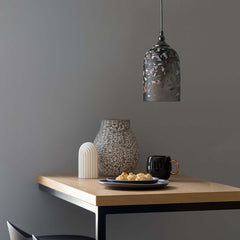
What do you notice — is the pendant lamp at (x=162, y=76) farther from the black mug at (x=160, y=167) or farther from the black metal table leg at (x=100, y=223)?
the black metal table leg at (x=100, y=223)

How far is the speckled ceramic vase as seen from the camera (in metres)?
2.58

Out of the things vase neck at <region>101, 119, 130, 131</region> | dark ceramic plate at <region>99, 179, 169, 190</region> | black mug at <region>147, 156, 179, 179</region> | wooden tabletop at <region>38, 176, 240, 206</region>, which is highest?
vase neck at <region>101, 119, 130, 131</region>

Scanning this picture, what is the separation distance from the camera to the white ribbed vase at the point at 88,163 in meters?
2.51

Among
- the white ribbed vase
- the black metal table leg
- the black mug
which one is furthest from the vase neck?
the black metal table leg

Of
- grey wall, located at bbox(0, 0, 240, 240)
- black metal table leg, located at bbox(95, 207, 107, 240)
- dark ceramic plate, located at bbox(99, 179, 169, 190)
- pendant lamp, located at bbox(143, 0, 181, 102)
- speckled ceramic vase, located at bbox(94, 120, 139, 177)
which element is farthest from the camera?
grey wall, located at bbox(0, 0, 240, 240)

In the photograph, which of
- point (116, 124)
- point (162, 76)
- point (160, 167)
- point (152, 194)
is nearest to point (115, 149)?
point (116, 124)

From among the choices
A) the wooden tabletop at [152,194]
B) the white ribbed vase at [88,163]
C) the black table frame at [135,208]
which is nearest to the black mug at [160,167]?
the wooden tabletop at [152,194]

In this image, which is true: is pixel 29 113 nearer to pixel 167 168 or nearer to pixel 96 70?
pixel 96 70

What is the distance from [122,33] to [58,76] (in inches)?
17.5

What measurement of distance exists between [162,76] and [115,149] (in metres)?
0.52

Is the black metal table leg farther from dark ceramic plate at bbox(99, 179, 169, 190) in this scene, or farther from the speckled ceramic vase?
the speckled ceramic vase

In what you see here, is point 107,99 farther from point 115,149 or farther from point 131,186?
point 131,186

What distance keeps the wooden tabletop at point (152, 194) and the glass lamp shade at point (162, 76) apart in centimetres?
39

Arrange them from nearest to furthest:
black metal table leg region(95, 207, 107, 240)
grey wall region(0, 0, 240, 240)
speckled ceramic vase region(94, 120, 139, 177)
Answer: black metal table leg region(95, 207, 107, 240)
speckled ceramic vase region(94, 120, 139, 177)
grey wall region(0, 0, 240, 240)
